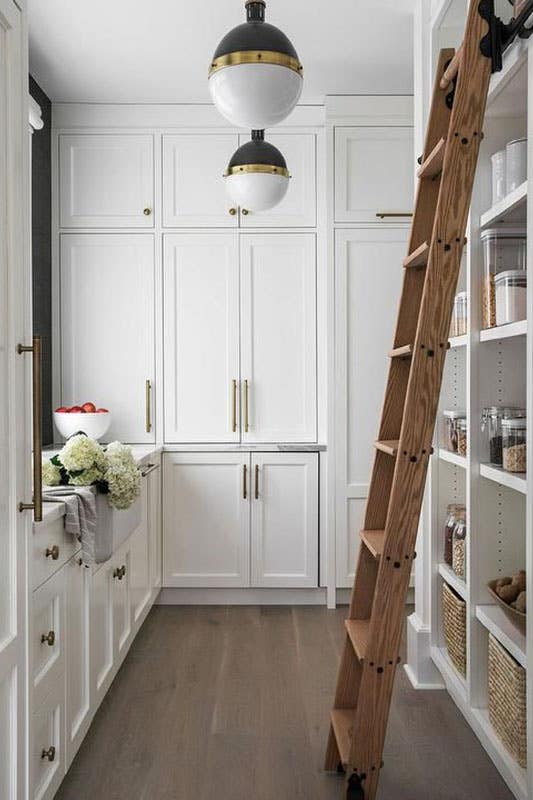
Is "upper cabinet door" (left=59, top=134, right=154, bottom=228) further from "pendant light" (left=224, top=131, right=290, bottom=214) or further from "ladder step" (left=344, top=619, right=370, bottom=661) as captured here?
"ladder step" (left=344, top=619, right=370, bottom=661)

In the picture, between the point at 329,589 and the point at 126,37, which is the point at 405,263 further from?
the point at 329,589

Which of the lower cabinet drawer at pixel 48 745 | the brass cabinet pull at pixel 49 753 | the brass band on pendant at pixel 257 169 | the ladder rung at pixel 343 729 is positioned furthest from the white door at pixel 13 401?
the brass band on pendant at pixel 257 169

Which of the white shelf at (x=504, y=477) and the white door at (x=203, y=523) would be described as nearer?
the white shelf at (x=504, y=477)

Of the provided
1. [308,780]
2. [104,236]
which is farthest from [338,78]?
[308,780]

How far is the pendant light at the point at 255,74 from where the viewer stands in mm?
1945

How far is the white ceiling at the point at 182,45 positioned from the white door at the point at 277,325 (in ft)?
2.84

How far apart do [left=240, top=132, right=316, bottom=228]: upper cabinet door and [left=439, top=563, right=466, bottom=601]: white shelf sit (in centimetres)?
229

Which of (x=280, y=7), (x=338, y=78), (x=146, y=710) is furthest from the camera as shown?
(x=338, y=78)

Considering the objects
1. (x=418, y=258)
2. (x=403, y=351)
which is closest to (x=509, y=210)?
(x=418, y=258)

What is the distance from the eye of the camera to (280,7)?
11.4 feet

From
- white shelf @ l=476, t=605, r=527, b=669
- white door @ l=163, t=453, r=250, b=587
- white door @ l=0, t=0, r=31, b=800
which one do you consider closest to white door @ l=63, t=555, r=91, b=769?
white door @ l=0, t=0, r=31, b=800

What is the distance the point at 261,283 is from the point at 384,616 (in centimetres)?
281

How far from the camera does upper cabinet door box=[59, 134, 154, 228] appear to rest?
464 centimetres

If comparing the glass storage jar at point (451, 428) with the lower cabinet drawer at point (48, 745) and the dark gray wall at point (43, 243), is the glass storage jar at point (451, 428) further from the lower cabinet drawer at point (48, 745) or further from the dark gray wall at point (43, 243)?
the dark gray wall at point (43, 243)
